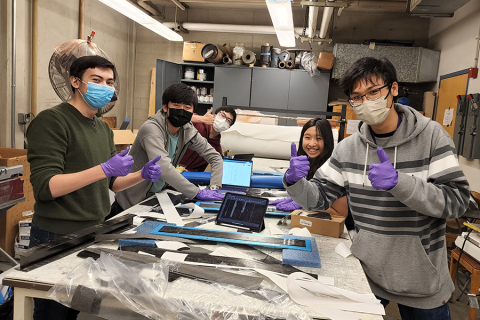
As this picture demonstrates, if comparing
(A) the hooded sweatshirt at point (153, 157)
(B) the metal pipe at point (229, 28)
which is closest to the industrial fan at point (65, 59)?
(A) the hooded sweatshirt at point (153, 157)

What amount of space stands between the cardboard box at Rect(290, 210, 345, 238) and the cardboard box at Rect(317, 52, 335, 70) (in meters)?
4.55

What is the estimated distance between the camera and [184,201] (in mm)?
2211

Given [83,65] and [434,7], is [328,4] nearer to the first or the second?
[434,7]

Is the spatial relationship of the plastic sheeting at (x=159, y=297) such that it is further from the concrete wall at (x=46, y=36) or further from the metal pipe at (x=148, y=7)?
the metal pipe at (x=148, y=7)

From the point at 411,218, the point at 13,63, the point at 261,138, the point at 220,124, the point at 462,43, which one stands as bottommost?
the point at 411,218

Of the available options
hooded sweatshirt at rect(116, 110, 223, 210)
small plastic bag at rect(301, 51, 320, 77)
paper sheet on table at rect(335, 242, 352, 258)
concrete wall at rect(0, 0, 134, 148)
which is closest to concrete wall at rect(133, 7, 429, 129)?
concrete wall at rect(0, 0, 134, 148)

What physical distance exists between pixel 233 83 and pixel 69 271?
5416 millimetres

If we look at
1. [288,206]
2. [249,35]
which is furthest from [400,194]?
[249,35]

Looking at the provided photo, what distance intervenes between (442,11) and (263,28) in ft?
9.02

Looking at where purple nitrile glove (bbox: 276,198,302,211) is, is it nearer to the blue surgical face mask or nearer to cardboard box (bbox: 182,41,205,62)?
the blue surgical face mask

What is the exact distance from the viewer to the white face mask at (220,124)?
343 cm

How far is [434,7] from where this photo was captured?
13.7 ft

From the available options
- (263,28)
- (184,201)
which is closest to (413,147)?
(184,201)

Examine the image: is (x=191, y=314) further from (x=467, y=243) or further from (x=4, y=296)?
(x=467, y=243)
